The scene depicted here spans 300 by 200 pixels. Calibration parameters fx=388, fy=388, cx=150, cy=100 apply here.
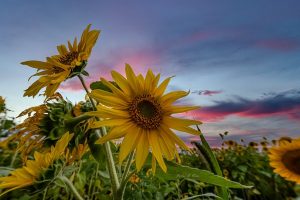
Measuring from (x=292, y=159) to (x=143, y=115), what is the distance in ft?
6.49

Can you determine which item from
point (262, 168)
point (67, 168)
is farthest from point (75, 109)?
point (262, 168)

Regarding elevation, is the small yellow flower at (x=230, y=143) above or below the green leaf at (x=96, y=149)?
above

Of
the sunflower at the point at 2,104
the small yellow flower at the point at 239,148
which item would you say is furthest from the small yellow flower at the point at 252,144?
the sunflower at the point at 2,104

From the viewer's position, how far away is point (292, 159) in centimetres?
261

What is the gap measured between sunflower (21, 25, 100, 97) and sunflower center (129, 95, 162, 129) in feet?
0.53

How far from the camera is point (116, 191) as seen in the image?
0.92 meters

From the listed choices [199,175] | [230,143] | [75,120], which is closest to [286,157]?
[230,143]

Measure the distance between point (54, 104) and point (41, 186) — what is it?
24 centimetres

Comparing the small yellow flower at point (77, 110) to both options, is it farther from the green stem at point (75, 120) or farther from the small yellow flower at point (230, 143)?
the small yellow flower at point (230, 143)

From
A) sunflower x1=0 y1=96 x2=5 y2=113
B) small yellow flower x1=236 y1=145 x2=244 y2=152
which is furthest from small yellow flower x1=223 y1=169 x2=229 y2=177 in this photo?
sunflower x1=0 y1=96 x2=5 y2=113

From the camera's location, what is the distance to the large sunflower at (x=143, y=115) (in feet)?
2.83

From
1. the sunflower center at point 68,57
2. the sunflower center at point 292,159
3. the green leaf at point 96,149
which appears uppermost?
the sunflower center at point 292,159

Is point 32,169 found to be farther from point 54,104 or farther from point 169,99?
point 169,99

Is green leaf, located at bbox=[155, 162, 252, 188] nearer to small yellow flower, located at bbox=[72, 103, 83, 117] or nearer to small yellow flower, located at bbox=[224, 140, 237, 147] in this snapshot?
small yellow flower, located at bbox=[72, 103, 83, 117]
